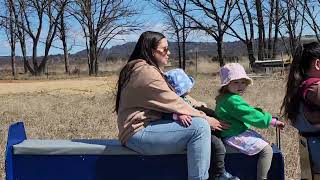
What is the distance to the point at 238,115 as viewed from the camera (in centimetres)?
384

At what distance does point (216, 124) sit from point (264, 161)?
406 millimetres

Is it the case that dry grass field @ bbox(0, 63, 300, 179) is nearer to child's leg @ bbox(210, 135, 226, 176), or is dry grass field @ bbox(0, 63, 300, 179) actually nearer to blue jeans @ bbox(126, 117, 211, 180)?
child's leg @ bbox(210, 135, 226, 176)

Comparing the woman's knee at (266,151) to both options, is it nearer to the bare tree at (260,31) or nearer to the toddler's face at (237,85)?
the toddler's face at (237,85)

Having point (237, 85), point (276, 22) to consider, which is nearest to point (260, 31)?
point (276, 22)

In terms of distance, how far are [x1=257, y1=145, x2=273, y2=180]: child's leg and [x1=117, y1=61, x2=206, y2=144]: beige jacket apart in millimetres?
485

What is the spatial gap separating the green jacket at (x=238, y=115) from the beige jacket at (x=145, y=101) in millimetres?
164

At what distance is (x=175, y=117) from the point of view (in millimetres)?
3842

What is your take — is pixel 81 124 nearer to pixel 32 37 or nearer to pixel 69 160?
pixel 69 160

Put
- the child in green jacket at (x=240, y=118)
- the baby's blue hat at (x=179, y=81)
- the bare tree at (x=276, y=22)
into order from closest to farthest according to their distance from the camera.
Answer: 1. the child in green jacket at (x=240, y=118)
2. the baby's blue hat at (x=179, y=81)
3. the bare tree at (x=276, y=22)

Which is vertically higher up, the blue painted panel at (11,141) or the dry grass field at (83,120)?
the blue painted panel at (11,141)

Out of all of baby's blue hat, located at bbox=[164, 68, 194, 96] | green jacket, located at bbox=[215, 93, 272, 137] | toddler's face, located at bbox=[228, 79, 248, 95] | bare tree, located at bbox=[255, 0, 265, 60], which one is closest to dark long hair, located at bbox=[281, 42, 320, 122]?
green jacket, located at bbox=[215, 93, 272, 137]

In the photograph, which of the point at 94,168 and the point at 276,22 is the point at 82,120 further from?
the point at 276,22

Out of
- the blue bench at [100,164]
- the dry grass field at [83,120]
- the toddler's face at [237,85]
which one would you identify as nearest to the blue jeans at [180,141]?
the blue bench at [100,164]

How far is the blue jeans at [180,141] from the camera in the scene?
3.72 meters
